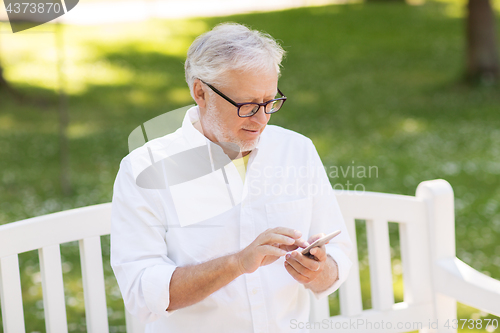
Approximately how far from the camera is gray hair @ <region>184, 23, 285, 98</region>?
2.06 m

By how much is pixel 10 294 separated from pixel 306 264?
1.02m

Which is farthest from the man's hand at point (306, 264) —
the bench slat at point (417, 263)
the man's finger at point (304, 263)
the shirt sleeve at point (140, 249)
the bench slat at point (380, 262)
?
the bench slat at point (417, 263)

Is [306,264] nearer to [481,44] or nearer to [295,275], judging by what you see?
[295,275]

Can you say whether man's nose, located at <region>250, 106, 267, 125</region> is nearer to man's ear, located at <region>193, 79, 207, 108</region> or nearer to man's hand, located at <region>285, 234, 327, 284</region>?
man's ear, located at <region>193, 79, 207, 108</region>

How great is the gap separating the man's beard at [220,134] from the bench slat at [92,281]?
59 centimetres

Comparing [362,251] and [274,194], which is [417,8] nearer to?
[362,251]

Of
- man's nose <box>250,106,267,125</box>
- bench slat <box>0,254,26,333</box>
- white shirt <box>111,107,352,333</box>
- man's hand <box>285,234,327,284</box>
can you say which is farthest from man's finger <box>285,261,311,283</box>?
bench slat <box>0,254,26,333</box>

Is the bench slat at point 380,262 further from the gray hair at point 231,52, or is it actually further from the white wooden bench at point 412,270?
the gray hair at point 231,52

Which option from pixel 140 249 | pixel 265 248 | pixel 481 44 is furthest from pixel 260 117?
pixel 481 44

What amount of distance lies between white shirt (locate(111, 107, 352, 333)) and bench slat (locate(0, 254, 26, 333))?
36 centimetres

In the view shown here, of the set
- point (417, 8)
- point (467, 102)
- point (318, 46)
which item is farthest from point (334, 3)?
point (467, 102)

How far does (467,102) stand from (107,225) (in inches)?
361

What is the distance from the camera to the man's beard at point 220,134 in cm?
220

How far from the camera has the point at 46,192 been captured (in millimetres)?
6883
